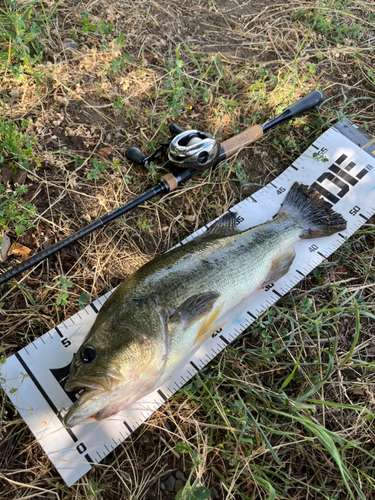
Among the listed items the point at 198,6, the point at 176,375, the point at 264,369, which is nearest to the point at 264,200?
the point at 264,369

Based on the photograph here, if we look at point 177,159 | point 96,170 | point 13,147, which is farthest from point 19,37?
point 177,159

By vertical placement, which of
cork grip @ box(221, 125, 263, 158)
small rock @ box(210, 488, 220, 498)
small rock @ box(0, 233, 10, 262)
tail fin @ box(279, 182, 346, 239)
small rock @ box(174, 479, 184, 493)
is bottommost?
small rock @ box(174, 479, 184, 493)

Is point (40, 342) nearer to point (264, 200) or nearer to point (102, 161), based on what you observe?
point (102, 161)

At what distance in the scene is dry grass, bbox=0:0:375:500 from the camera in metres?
2.68

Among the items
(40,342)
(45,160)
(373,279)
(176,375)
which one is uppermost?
(373,279)

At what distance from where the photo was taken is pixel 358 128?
4.25 metres

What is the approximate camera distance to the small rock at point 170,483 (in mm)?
2633

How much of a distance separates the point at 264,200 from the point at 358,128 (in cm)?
170

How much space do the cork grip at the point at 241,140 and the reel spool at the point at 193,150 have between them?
1.12ft

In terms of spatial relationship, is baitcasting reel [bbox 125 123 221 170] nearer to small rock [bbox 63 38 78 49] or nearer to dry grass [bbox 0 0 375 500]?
dry grass [bbox 0 0 375 500]

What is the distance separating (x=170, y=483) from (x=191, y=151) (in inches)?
115

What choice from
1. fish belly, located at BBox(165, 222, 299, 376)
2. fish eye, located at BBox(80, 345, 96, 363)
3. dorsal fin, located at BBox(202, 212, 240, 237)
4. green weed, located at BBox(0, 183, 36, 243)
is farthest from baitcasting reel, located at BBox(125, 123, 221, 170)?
fish eye, located at BBox(80, 345, 96, 363)

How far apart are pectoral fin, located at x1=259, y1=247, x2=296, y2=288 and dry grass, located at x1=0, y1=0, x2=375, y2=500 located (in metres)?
0.28

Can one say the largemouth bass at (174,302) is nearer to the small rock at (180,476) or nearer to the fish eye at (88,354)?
the fish eye at (88,354)
